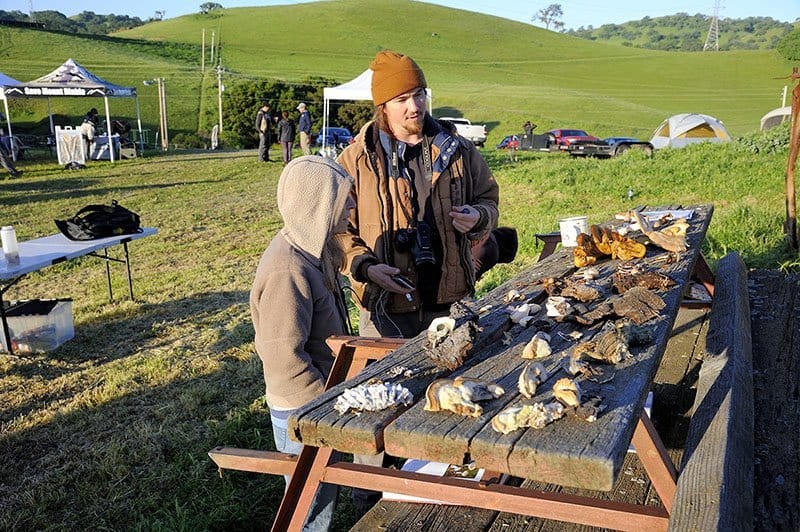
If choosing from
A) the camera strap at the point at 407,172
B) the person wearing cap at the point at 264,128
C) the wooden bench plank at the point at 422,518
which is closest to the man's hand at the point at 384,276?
the camera strap at the point at 407,172

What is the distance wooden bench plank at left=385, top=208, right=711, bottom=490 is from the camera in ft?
4.78

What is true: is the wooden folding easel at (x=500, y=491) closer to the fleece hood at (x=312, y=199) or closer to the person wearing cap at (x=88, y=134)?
the fleece hood at (x=312, y=199)

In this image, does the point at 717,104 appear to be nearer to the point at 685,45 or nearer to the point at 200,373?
the point at 200,373

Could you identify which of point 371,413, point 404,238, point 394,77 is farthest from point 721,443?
point 394,77

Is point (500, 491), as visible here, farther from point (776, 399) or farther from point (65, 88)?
point (65, 88)

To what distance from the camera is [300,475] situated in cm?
209

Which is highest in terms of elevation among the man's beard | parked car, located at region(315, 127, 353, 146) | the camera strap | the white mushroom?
the man's beard

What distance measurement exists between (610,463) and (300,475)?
101 centimetres

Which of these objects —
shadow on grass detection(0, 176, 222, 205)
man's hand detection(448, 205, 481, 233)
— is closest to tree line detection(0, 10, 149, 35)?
shadow on grass detection(0, 176, 222, 205)

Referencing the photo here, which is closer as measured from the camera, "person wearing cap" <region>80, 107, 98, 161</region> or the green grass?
the green grass

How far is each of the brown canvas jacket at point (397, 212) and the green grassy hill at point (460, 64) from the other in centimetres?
3673

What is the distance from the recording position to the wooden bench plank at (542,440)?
4.78 feet

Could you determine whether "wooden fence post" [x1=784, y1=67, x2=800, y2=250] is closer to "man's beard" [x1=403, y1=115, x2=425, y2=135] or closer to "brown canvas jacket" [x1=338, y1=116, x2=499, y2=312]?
"brown canvas jacket" [x1=338, y1=116, x2=499, y2=312]

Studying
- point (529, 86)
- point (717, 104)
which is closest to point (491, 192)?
point (717, 104)
